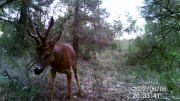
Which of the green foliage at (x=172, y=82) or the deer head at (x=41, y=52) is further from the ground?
the deer head at (x=41, y=52)

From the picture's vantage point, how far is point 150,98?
160 inches

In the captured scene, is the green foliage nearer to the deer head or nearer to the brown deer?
the brown deer

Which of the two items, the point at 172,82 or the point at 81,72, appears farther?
the point at 81,72

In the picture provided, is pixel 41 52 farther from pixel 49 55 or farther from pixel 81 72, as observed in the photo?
pixel 81 72

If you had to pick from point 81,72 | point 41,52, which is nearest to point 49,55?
point 41,52

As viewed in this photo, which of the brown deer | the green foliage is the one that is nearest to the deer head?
the brown deer

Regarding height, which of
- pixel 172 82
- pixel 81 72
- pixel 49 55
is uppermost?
pixel 49 55

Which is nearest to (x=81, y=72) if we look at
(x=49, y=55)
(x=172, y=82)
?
(x=49, y=55)

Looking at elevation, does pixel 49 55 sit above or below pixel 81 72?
above

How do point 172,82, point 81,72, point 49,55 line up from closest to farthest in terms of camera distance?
point 49,55 < point 172,82 < point 81,72

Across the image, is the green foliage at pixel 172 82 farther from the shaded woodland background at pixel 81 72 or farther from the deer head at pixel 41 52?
the deer head at pixel 41 52

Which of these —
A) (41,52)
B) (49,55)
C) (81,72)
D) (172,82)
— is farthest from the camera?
(81,72)

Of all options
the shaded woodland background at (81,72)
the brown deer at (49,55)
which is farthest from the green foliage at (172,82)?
the brown deer at (49,55)

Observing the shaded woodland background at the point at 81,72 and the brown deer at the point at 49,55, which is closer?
the brown deer at the point at 49,55
